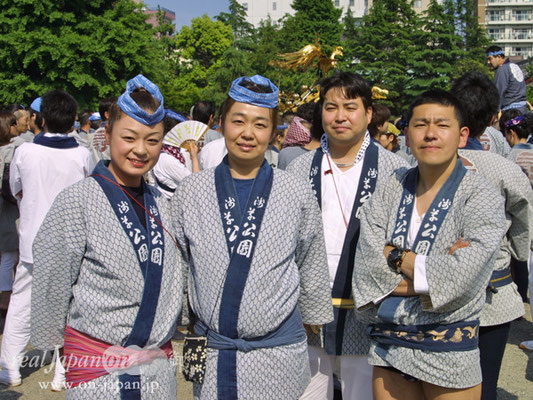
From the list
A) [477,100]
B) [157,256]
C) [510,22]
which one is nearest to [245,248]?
[157,256]

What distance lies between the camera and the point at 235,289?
8.37 ft

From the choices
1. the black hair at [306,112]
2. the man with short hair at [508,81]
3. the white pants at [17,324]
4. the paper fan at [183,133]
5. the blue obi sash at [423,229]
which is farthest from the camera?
the man with short hair at [508,81]

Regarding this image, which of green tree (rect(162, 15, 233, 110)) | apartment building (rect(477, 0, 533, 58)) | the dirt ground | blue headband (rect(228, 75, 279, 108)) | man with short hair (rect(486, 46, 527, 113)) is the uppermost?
apartment building (rect(477, 0, 533, 58))

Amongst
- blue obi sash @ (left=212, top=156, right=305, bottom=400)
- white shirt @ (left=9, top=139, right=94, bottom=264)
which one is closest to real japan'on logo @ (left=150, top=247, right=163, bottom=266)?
blue obi sash @ (left=212, top=156, right=305, bottom=400)

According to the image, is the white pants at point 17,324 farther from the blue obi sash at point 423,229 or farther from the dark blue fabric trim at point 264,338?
the blue obi sash at point 423,229

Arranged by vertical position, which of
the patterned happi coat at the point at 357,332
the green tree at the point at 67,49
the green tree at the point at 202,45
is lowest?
the patterned happi coat at the point at 357,332

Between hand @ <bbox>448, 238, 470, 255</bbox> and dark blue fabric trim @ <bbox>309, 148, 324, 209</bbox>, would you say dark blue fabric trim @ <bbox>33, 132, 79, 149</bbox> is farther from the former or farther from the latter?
hand @ <bbox>448, 238, 470, 255</bbox>

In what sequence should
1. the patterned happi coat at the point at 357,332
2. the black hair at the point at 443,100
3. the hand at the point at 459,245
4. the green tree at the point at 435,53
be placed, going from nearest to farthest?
the hand at the point at 459,245 → the black hair at the point at 443,100 → the patterned happi coat at the point at 357,332 → the green tree at the point at 435,53

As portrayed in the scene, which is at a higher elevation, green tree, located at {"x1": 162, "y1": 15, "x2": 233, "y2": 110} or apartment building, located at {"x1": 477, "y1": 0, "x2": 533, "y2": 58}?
apartment building, located at {"x1": 477, "y1": 0, "x2": 533, "y2": 58}

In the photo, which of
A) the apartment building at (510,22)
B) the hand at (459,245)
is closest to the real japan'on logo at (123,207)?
the hand at (459,245)

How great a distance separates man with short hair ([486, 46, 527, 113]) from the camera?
7.89 metres

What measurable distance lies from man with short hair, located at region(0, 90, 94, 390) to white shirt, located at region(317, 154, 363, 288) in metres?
2.07

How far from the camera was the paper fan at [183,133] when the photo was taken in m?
5.50

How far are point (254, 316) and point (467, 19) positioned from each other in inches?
2205
